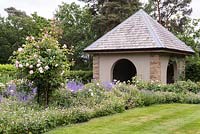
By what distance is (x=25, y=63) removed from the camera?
905 centimetres

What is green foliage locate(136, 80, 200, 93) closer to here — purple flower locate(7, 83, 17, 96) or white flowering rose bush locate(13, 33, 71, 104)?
purple flower locate(7, 83, 17, 96)

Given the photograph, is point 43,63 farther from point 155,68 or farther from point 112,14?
point 112,14

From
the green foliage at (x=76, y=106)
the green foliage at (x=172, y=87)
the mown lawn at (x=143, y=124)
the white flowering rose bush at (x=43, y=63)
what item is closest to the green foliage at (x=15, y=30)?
the green foliage at (x=172, y=87)

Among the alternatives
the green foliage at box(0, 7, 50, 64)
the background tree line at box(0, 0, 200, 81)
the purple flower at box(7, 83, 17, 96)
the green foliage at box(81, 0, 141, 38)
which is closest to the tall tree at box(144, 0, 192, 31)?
the background tree line at box(0, 0, 200, 81)

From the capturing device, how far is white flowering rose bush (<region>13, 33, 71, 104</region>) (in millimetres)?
9047

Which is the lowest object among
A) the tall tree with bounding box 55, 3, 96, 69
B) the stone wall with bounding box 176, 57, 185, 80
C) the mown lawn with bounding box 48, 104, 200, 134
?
the mown lawn with bounding box 48, 104, 200, 134

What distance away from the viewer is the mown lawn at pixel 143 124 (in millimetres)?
7531

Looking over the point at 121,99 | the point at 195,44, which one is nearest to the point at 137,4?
the point at 195,44

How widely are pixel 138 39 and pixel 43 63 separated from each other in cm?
973

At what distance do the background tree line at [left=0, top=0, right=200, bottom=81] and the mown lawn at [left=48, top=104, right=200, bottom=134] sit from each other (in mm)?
22875

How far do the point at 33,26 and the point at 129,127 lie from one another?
35.6 metres

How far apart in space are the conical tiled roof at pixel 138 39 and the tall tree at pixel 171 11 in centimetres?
1950

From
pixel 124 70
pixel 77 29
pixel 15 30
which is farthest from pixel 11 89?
pixel 15 30

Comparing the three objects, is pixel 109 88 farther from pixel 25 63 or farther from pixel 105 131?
pixel 105 131
